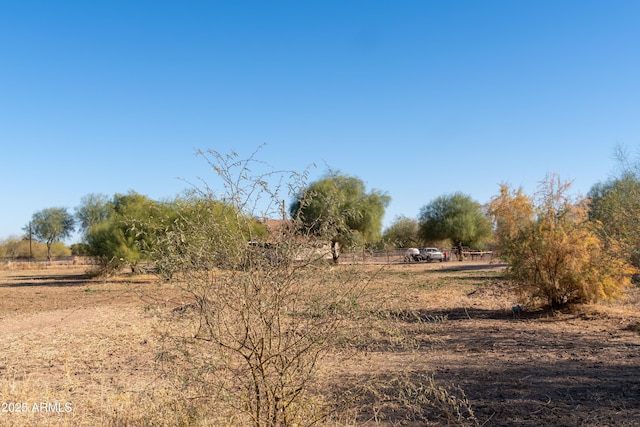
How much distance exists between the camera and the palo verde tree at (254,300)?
4379mm

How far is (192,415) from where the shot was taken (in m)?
5.04

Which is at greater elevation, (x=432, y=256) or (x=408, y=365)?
(x=432, y=256)

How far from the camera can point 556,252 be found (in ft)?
43.6

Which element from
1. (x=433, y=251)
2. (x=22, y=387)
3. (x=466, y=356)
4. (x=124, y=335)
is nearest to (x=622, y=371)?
(x=466, y=356)

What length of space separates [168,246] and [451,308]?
1318 centimetres

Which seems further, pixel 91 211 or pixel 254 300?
pixel 91 211

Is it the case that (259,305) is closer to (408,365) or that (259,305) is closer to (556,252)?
(408,365)

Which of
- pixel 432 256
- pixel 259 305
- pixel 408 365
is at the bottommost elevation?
pixel 408 365

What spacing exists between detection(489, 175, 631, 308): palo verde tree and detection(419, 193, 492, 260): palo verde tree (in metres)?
45.8

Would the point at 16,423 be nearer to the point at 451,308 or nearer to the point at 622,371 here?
the point at 622,371

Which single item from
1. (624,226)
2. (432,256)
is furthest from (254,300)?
(432,256)

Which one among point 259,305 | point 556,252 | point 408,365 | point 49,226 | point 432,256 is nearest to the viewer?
point 259,305

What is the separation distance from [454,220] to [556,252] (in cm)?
4806

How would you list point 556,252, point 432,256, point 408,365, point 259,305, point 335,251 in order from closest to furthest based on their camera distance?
point 259,305, point 335,251, point 408,365, point 556,252, point 432,256
